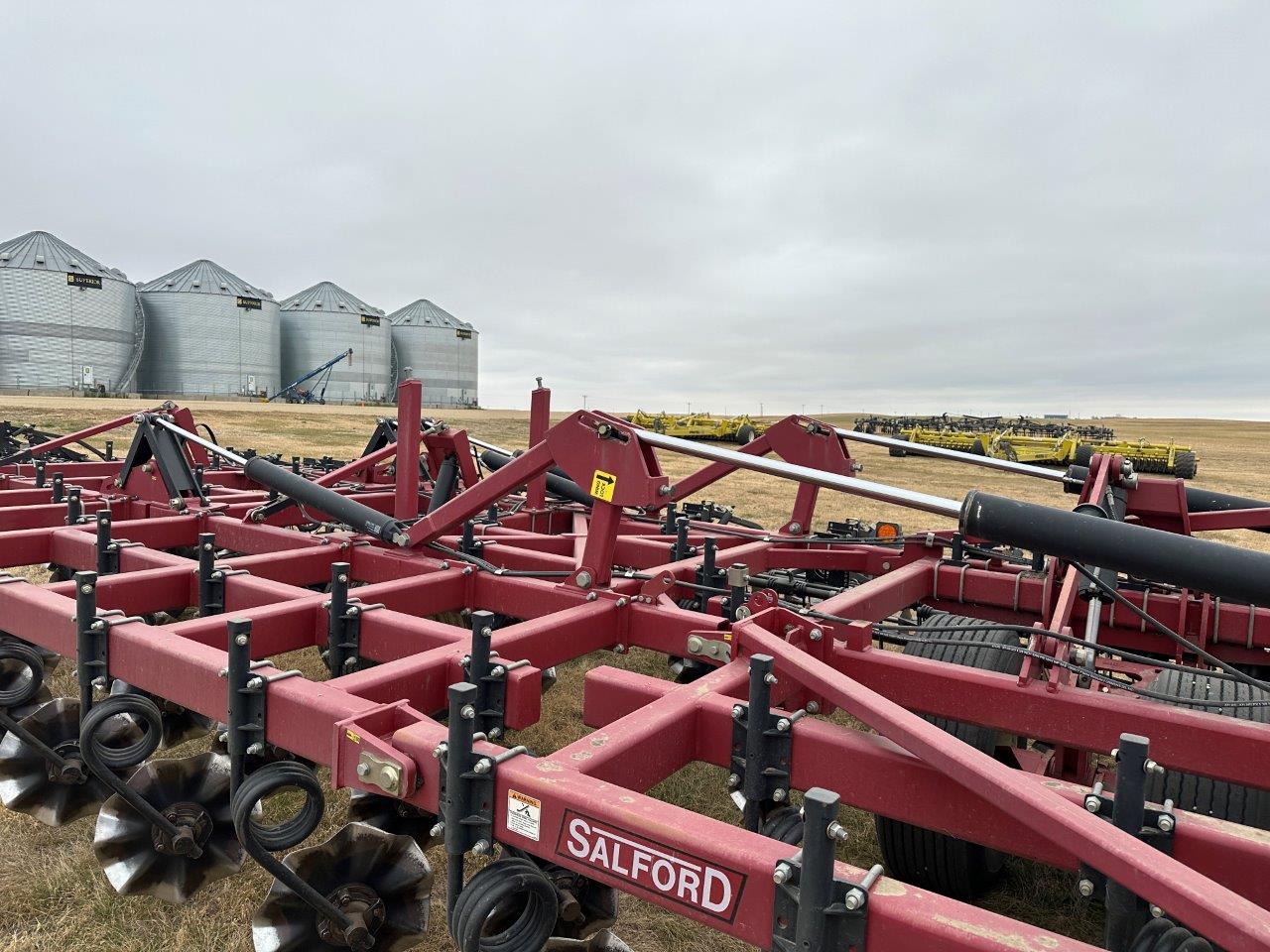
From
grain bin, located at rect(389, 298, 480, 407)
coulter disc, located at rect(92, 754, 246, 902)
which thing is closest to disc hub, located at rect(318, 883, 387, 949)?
coulter disc, located at rect(92, 754, 246, 902)

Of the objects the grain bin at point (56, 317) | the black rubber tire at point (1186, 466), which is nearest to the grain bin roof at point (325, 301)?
the grain bin at point (56, 317)

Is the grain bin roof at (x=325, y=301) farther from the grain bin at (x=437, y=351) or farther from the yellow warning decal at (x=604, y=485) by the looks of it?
the yellow warning decal at (x=604, y=485)

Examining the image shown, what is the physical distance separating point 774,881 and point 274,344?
52.8 m

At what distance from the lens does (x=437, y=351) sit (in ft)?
184

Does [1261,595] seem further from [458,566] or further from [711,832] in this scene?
[458,566]

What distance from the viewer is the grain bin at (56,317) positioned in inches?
1550

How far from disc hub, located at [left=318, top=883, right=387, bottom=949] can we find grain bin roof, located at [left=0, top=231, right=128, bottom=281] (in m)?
47.8

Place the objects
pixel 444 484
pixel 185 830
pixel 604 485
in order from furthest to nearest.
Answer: pixel 444 484 < pixel 604 485 < pixel 185 830

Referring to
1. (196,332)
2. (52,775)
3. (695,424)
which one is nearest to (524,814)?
(52,775)

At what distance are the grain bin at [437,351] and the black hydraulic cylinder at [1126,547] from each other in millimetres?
55035

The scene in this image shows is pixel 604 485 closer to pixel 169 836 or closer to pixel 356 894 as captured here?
pixel 356 894

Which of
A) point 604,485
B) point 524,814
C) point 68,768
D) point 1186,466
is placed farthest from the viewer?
point 1186,466

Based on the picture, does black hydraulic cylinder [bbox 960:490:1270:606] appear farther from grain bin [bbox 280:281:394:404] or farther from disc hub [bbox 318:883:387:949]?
grain bin [bbox 280:281:394:404]

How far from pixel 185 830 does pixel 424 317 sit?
56880 millimetres
